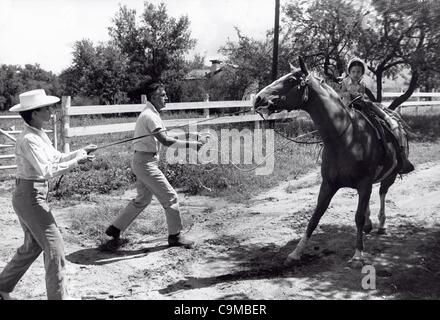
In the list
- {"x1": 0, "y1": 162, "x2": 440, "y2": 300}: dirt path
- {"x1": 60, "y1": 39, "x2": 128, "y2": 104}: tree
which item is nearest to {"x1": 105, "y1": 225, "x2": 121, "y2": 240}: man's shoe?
{"x1": 0, "y1": 162, "x2": 440, "y2": 300}: dirt path

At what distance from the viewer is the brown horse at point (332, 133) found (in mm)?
5230

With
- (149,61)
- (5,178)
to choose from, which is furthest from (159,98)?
(149,61)

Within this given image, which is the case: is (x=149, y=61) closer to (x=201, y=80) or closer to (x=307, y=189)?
(x=201, y=80)

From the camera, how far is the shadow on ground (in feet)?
15.4

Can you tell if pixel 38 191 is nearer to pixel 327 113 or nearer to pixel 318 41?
pixel 327 113

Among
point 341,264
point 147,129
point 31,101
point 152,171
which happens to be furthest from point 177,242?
point 31,101

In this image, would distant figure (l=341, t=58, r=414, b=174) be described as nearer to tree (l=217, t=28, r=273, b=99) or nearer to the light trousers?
the light trousers

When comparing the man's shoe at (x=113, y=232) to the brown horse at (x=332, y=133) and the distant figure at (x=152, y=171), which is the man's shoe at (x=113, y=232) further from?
the brown horse at (x=332, y=133)

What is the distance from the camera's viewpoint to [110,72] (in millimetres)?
44500

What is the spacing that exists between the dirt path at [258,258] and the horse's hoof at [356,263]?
70 millimetres

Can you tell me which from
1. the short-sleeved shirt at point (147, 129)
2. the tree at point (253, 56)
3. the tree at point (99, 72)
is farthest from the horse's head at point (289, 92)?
the tree at point (99, 72)

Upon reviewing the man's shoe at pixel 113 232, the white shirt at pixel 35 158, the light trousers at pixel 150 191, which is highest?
the white shirt at pixel 35 158

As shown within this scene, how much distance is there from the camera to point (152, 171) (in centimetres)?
593

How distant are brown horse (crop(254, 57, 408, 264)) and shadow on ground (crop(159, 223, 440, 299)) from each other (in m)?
0.30
